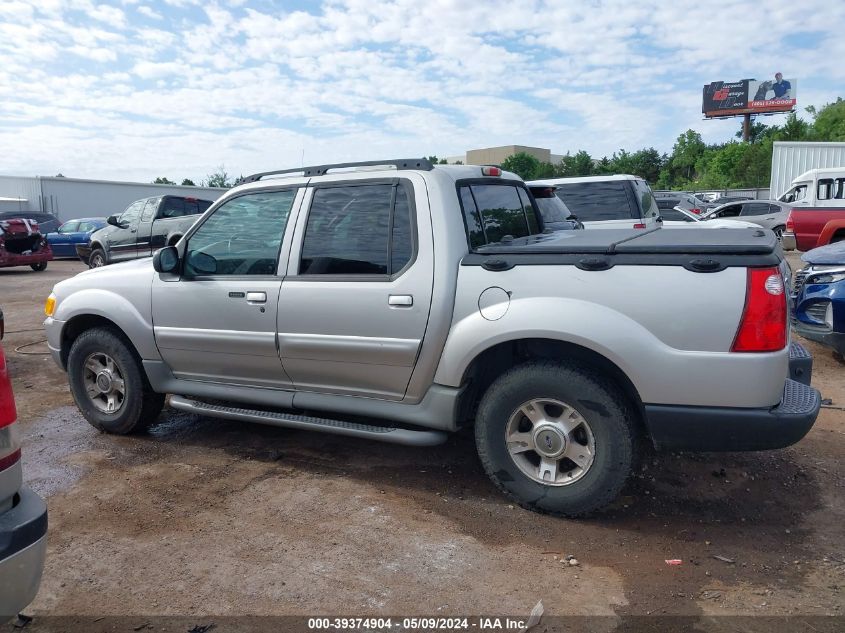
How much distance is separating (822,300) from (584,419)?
157 inches

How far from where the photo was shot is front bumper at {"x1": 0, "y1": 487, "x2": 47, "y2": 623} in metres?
2.15

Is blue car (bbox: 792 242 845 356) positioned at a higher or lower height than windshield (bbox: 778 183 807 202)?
lower

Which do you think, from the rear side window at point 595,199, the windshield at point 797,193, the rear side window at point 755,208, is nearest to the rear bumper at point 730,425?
the rear side window at point 595,199

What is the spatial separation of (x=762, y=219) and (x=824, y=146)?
24.1ft

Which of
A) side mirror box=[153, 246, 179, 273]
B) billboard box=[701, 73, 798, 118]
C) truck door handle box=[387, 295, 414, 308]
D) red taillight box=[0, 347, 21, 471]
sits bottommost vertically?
red taillight box=[0, 347, 21, 471]

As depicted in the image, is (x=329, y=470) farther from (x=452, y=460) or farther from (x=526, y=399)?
(x=526, y=399)

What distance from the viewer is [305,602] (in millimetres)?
2977

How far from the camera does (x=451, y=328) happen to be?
3.79 m

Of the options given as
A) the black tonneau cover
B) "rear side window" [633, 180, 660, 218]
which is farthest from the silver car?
the black tonneau cover

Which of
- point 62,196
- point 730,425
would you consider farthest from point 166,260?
point 62,196

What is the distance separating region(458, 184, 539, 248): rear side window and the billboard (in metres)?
69.7

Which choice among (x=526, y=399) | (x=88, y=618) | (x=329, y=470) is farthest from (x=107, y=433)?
(x=526, y=399)

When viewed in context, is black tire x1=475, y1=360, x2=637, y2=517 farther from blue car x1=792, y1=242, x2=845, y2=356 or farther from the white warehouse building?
the white warehouse building

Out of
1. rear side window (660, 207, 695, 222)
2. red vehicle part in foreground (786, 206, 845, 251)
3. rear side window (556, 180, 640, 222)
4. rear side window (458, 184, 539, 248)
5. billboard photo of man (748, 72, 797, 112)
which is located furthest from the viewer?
billboard photo of man (748, 72, 797, 112)
